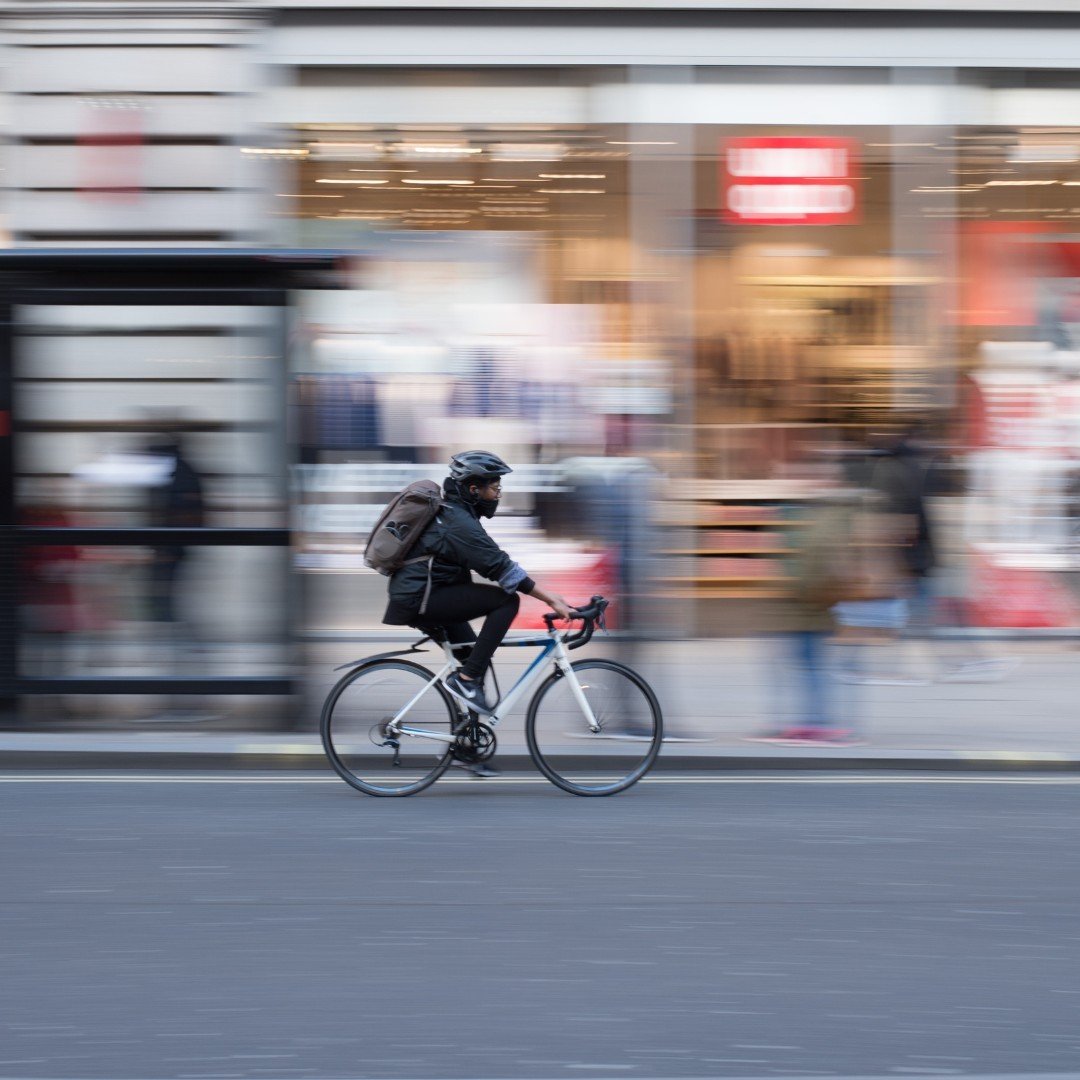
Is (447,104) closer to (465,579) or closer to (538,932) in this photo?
(465,579)

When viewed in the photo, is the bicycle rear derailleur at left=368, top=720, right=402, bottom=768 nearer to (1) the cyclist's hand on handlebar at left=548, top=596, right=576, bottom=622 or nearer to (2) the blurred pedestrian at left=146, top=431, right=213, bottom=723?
(1) the cyclist's hand on handlebar at left=548, top=596, right=576, bottom=622

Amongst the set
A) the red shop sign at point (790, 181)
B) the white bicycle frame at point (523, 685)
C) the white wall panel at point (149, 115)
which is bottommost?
the white bicycle frame at point (523, 685)

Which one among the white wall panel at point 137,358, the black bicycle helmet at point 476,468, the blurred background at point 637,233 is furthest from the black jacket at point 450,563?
the blurred background at point 637,233

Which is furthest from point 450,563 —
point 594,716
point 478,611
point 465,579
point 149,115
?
point 149,115

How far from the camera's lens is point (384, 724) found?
702 cm

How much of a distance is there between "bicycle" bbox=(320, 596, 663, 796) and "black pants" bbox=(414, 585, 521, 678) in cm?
12

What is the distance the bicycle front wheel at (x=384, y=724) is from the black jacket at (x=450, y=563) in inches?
10.8

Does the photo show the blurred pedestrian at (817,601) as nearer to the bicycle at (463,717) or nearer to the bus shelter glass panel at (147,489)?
the bicycle at (463,717)

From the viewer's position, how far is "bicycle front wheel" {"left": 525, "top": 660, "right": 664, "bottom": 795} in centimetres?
699

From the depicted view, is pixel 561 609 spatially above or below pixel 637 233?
below

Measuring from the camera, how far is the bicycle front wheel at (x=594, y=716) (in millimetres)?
6988

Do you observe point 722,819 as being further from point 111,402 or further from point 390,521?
point 111,402

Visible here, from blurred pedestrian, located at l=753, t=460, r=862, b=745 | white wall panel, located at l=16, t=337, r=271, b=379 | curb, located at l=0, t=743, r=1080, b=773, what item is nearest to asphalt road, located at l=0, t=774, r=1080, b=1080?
curb, located at l=0, t=743, r=1080, b=773

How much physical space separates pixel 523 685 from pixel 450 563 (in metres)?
0.67
